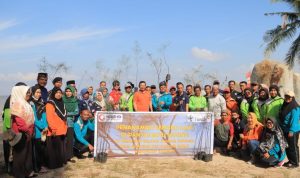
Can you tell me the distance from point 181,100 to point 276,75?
1054 centimetres

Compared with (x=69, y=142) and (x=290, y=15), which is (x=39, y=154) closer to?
(x=69, y=142)

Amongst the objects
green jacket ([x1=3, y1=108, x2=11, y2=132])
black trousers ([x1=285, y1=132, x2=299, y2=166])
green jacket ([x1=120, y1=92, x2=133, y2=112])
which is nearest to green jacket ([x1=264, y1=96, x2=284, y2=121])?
black trousers ([x1=285, y1=132, x2=299, y2=166])

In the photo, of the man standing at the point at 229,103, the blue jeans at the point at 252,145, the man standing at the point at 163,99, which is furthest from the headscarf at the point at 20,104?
the man standing at the point at 229,103

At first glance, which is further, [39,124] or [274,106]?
[274,106]

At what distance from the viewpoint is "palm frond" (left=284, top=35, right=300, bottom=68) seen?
698 inches

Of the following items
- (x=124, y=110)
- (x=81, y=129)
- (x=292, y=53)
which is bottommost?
(x=81, y=129)

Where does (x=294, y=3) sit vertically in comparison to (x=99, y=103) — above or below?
above

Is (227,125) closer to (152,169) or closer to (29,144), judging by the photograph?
(152,169)

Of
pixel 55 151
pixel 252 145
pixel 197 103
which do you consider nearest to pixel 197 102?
pixel 197 103

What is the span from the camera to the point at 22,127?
6.01 metres

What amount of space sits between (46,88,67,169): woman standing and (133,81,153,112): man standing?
76.0 inches

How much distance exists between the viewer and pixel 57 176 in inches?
257

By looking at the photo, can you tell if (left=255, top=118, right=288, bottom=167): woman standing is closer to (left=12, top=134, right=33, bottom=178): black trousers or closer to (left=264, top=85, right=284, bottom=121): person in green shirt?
(left=264, top=85, right=284, bottom=121): person in green shirt

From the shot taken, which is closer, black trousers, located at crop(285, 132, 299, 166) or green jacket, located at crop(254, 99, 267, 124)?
black trousers, located at crop(285, 132, 299, 166)
